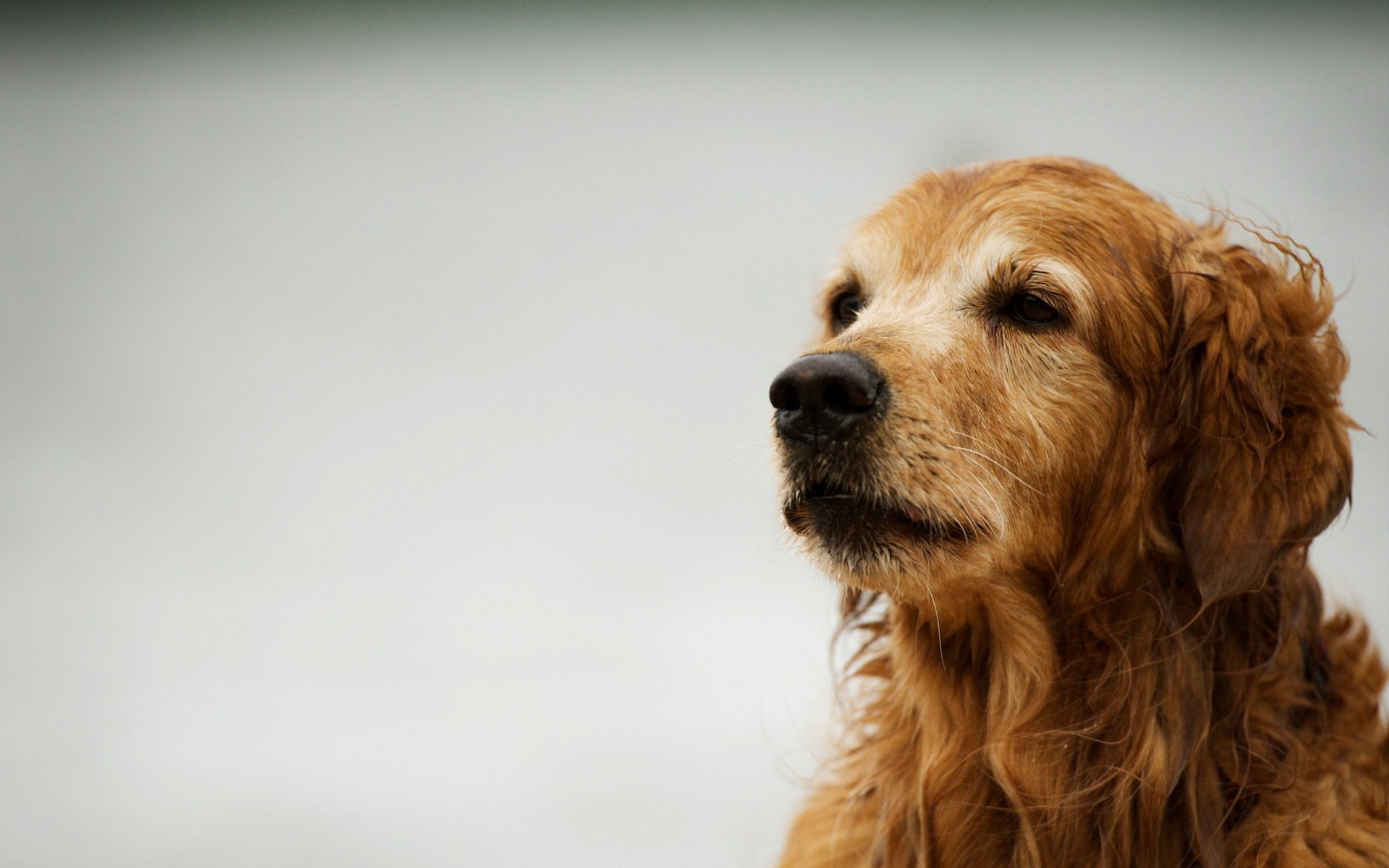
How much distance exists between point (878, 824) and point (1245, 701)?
1007mm

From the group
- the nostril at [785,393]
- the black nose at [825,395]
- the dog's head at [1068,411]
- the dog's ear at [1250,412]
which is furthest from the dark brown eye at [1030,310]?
the nostril at [785,393]

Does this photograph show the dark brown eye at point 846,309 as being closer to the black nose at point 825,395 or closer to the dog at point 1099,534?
the dog at point 1099,534

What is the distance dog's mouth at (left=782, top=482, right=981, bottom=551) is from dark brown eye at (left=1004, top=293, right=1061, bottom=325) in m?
0.61

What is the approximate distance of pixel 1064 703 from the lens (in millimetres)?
3133

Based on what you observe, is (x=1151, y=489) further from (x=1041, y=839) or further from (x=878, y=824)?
→ (x=878, y=824)

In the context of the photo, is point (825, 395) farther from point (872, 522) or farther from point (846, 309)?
point (846, 309)

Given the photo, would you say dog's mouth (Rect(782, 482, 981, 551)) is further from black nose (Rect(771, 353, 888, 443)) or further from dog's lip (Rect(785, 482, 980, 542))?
black nose (Rect(771, 353, 888, 443))

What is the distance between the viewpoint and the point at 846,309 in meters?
3.79

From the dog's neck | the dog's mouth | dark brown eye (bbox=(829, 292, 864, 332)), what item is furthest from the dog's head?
dark brown eye (bbox=(829, 292, 864, 332))

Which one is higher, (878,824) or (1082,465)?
(1082,465)

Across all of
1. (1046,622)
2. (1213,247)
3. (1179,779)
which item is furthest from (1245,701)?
(1213,247)

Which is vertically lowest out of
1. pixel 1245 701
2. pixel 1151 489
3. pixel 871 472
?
pixel 1245 701

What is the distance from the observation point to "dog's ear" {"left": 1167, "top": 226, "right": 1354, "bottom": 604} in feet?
9.53

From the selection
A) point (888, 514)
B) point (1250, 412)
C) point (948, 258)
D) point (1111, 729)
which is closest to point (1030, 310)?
point (948, 258)
